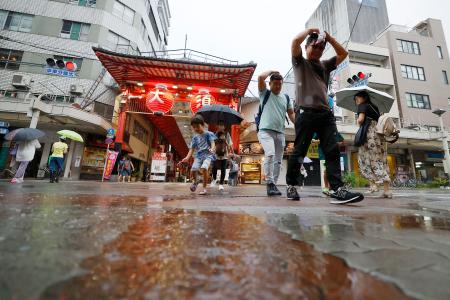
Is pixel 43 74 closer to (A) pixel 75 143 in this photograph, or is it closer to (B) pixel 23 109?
(B) pixel 23 109

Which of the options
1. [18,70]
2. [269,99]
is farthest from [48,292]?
[18,70]

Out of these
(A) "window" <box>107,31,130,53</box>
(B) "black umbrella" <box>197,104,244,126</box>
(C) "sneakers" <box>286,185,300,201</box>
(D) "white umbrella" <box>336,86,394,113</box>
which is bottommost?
(C) "sneakers" <box>286,185,300,201</box>

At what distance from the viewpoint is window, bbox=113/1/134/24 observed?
16972mm

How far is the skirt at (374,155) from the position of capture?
12.6ft

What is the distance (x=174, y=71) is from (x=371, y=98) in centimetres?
1084

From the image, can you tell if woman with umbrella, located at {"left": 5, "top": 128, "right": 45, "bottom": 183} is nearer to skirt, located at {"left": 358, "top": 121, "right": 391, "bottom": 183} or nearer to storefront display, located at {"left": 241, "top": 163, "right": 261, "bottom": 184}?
skirt, located at {"left": 358, "top": 121, "right": 391, "bottom": 183}

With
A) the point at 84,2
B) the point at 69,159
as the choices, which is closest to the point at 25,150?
the point at 69,159

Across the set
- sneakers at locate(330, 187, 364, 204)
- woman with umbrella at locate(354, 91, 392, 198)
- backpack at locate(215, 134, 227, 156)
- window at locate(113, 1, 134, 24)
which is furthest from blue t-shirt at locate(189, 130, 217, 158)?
window at locate(113, 1, 134, 24)

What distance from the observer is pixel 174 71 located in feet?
42.2

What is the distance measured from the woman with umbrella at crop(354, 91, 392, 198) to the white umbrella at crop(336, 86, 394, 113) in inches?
9.5

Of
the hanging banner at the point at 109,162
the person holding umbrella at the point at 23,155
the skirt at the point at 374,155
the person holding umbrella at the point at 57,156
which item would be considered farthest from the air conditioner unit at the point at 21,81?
the skirt at the point at 374,155

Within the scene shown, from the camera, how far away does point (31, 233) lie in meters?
0.77

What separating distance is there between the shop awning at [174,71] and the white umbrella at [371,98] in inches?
324

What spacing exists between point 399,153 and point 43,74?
27179mm
